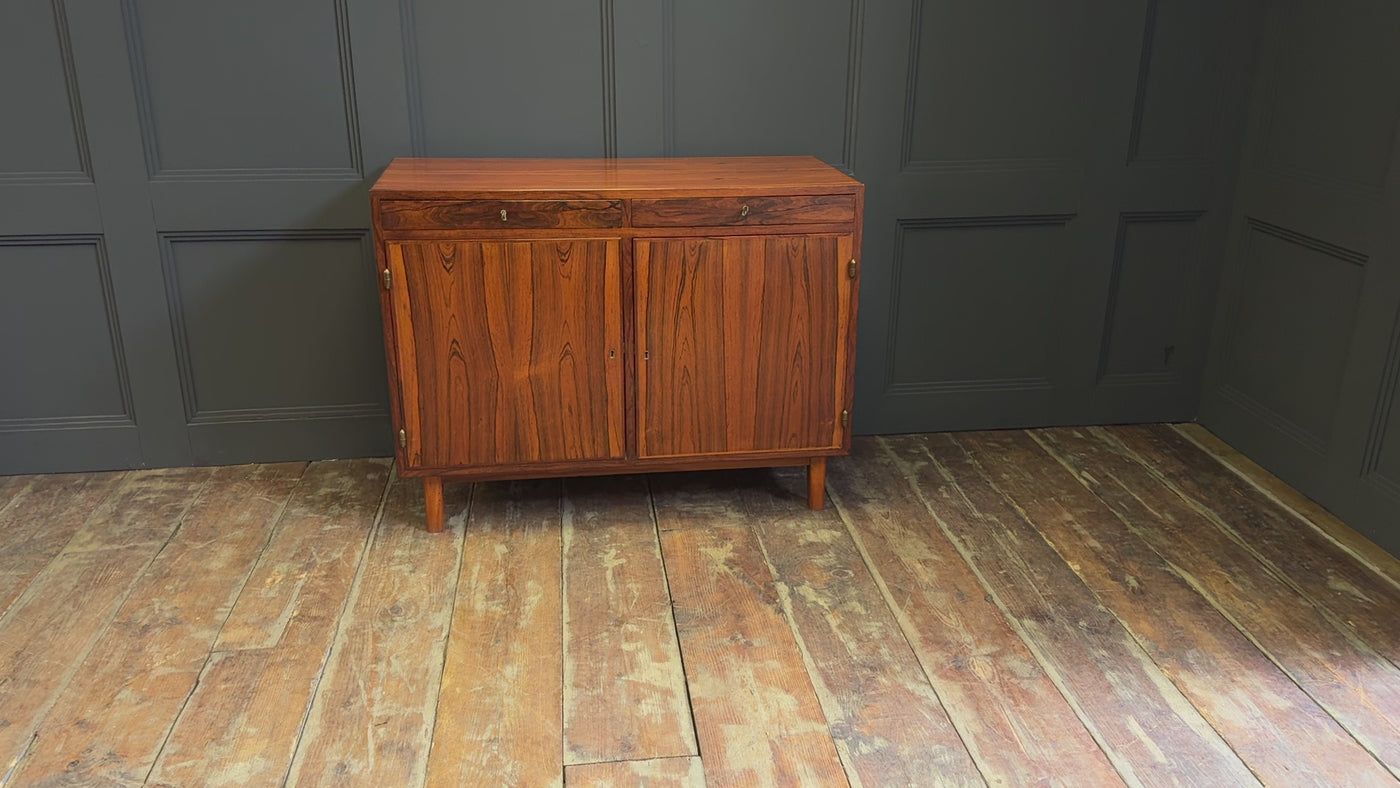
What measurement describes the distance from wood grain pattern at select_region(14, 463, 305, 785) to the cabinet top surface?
91 centimetres

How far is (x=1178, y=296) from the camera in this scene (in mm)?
3156

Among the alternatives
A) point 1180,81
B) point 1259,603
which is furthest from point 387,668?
point 1180,81

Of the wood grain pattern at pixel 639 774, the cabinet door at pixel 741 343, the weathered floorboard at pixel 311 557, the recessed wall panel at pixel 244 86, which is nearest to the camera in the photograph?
the wood grain pattern at pixel 639 774

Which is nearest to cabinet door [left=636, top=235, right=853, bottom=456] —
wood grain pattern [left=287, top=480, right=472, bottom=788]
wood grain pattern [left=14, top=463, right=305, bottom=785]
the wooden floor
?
the wooden floor

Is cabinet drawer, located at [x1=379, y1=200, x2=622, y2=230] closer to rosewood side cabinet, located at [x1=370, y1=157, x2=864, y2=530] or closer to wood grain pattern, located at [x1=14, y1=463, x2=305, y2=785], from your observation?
rosewood side cabinet, located at [x1=370, y1=157, x2=864, y2=530]

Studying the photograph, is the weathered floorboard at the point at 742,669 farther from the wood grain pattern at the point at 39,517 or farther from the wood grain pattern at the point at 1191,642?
the wood grain pattern at the point at 39,517

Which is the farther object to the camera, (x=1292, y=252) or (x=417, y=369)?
(x=1292, y=252)

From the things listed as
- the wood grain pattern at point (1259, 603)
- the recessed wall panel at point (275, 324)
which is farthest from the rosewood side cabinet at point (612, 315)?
the wood grain pattern at point (1259, 603)

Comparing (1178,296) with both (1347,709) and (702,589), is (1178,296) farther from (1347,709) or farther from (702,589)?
(702,589)

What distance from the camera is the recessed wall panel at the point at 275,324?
2.76 m

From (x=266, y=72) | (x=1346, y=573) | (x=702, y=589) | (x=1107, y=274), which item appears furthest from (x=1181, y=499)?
(x=266, y=72)

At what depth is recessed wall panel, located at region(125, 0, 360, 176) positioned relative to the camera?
8.46 ft

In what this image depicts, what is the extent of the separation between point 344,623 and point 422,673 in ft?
0.87

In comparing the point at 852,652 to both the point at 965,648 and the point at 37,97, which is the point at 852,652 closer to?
the point at 965,648
